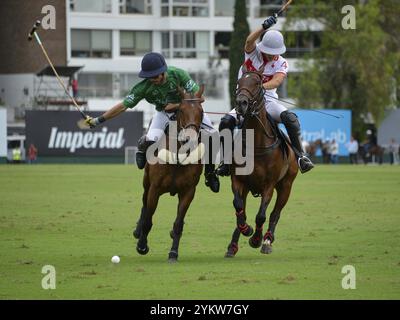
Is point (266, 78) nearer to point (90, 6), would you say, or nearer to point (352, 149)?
point (352, 149)

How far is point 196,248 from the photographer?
18.6m

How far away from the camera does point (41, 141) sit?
59469 mm

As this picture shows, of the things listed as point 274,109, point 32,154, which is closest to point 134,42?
point 32,154

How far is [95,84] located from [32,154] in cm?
2243

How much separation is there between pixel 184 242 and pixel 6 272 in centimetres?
519

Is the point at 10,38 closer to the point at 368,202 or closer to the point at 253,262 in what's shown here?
the point at 368,202

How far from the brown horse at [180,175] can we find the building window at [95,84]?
206 feet


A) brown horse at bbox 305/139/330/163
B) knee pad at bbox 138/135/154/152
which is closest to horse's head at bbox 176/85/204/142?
knee pad at bbox 138/135/154/152

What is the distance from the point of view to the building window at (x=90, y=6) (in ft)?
261

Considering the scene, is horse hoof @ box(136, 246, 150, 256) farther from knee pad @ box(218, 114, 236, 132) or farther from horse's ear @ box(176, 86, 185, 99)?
horse's ear @ box(176, 86, 185, 99)

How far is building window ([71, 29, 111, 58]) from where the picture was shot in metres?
80.4

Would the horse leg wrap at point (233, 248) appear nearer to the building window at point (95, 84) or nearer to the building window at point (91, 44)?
the building window at point (95, 84)

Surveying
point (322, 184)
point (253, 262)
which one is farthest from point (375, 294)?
point (322, 184)

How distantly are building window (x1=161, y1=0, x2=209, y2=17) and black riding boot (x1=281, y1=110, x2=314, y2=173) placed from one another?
65710mm
